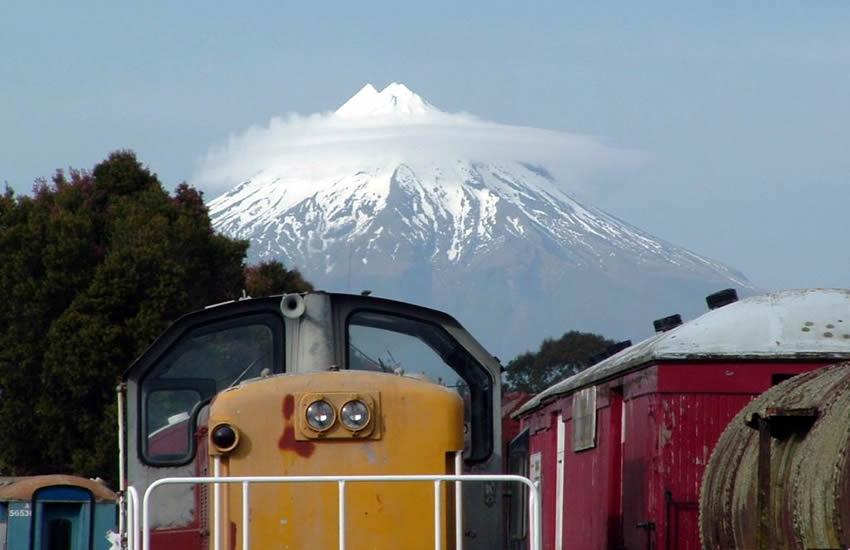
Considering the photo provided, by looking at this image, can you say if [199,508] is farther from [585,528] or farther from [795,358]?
[585,528]

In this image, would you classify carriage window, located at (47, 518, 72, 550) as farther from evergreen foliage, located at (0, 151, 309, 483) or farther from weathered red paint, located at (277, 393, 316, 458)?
weathered red paint, located at (277, 393, 316, 458)

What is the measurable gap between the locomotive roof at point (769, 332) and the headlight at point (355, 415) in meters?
5.45

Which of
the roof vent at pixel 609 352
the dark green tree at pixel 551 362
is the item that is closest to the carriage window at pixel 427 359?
the roof vent at pixel 609 352

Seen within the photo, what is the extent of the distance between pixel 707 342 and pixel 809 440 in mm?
4184

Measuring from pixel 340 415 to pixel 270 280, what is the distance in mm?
27019

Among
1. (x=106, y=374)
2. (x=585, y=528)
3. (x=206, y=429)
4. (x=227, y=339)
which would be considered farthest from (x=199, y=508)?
(x=106, y=374)

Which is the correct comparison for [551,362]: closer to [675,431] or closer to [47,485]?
[47,485]

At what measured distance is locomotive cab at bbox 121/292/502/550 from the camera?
9.12 metres

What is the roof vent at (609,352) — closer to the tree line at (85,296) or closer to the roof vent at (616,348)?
the roof vent at (616,348)

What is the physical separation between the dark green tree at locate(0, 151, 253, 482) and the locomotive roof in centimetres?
1693

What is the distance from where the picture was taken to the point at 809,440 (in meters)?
9.88

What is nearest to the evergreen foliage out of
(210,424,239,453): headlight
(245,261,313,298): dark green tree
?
(245,261,313,298): dark green tree

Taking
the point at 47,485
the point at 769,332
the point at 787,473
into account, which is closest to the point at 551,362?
the point at 47,485

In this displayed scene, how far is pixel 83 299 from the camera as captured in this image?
101 ft
